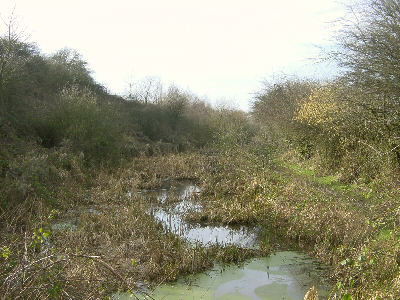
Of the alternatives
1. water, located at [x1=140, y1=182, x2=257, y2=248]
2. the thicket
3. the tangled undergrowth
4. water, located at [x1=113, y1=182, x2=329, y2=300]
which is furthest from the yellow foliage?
water, located at [x1=113, y1=182, x2=329, y2=300]

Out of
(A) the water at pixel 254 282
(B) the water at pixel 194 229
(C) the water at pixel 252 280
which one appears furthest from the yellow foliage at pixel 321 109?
(A) the water at pixel 254 282

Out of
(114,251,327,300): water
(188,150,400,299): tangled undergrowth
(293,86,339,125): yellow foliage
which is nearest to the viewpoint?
(188,150,400,299): tangled undergrowth

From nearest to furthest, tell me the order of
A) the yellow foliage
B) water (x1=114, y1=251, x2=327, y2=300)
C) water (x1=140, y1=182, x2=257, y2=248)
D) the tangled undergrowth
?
the tangled undergrowth < water (x1=114, y1=251, x2=327, y2=300) < water (x1=140, y1=182, x2=257, y2=248) < the yellow foliage

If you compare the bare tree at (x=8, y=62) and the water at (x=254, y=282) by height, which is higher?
the bare tree at (x=8, y=62)

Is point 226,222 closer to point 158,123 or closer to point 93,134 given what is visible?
point 93,134

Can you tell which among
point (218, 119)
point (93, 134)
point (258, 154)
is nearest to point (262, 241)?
point (258, 154)

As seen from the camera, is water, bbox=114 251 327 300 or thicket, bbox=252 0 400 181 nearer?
water, bbox=114 251 327 300

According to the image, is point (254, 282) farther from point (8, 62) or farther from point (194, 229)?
point (8, 62)

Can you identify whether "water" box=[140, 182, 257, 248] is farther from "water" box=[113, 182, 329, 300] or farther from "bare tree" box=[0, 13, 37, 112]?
"bare tree" box=[0, 13, 37, 112]

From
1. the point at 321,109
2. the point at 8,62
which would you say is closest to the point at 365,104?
the point at 321,109

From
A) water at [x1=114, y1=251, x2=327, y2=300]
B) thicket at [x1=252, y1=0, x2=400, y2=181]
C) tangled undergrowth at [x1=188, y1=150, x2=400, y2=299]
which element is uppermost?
thicket at [x1=252, y1=0, x2=400, y2=181]

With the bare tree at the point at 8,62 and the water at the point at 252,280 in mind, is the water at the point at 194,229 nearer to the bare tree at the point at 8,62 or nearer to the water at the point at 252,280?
the water at the point at 252,280

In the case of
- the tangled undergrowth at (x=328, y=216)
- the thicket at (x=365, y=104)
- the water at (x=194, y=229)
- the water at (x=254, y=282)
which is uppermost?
the thicket at (x=365, y=104)

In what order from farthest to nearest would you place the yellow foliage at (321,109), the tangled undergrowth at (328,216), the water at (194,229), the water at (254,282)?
the yellow foliage at (321,109)
the water at (194,229)
the water at (254,282)
the tangled undergrowth at (328,216)
